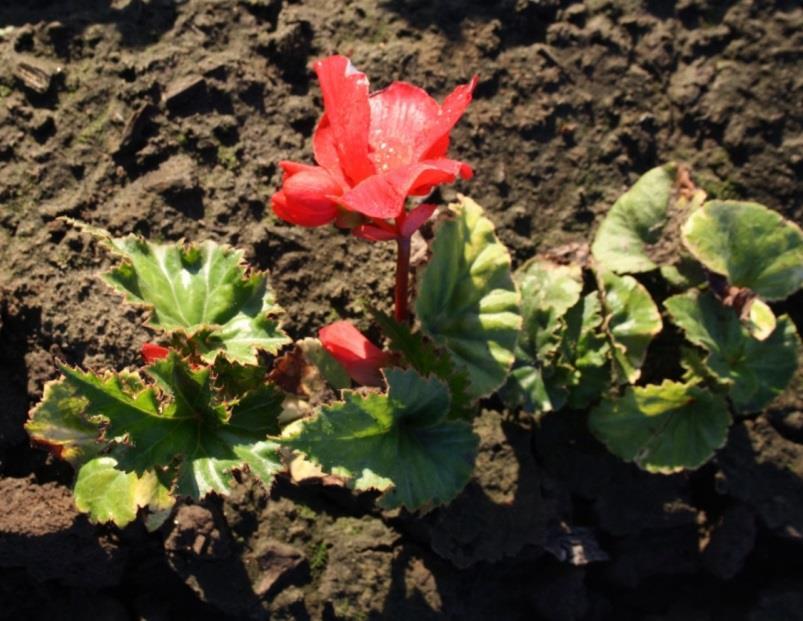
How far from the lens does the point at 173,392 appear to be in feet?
6.13

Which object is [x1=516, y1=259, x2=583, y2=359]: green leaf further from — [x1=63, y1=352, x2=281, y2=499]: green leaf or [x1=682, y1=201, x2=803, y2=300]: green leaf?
[x1=63, y1=352, x2=281, y2=499]: green leaf

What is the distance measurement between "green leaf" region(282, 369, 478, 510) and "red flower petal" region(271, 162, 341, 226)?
0.36 metres

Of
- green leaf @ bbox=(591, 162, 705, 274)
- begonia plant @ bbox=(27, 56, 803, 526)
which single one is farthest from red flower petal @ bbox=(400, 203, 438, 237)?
green leaf @ bbox=(591, 162, 705, 274)

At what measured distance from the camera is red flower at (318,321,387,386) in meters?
2.21

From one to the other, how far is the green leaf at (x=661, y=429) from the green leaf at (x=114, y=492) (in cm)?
112

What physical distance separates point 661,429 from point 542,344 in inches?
15.0

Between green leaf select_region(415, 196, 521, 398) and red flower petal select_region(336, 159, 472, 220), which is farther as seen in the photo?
green leaf select_region(415, 196, 521, 398)

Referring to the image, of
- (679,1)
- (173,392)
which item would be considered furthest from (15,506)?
(679,1)

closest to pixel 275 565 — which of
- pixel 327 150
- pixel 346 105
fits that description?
pixel 327 150

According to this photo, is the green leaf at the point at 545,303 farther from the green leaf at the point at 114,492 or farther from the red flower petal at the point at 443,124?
the green leaf at the point at 114,492

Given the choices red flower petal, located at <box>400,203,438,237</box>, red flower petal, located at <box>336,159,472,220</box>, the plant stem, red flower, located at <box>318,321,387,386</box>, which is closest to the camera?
red flower petal, located at <box>336,159,472,220</box>

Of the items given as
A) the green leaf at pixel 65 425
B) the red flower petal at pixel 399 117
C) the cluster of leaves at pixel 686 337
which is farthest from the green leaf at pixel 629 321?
the green leaf at pixel 65 425

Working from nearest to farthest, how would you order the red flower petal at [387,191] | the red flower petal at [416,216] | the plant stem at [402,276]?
the red flower petal at [387,191]
the red flower petal at [416,216]
the plant stem at [402,276]

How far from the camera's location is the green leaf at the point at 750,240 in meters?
2.38
